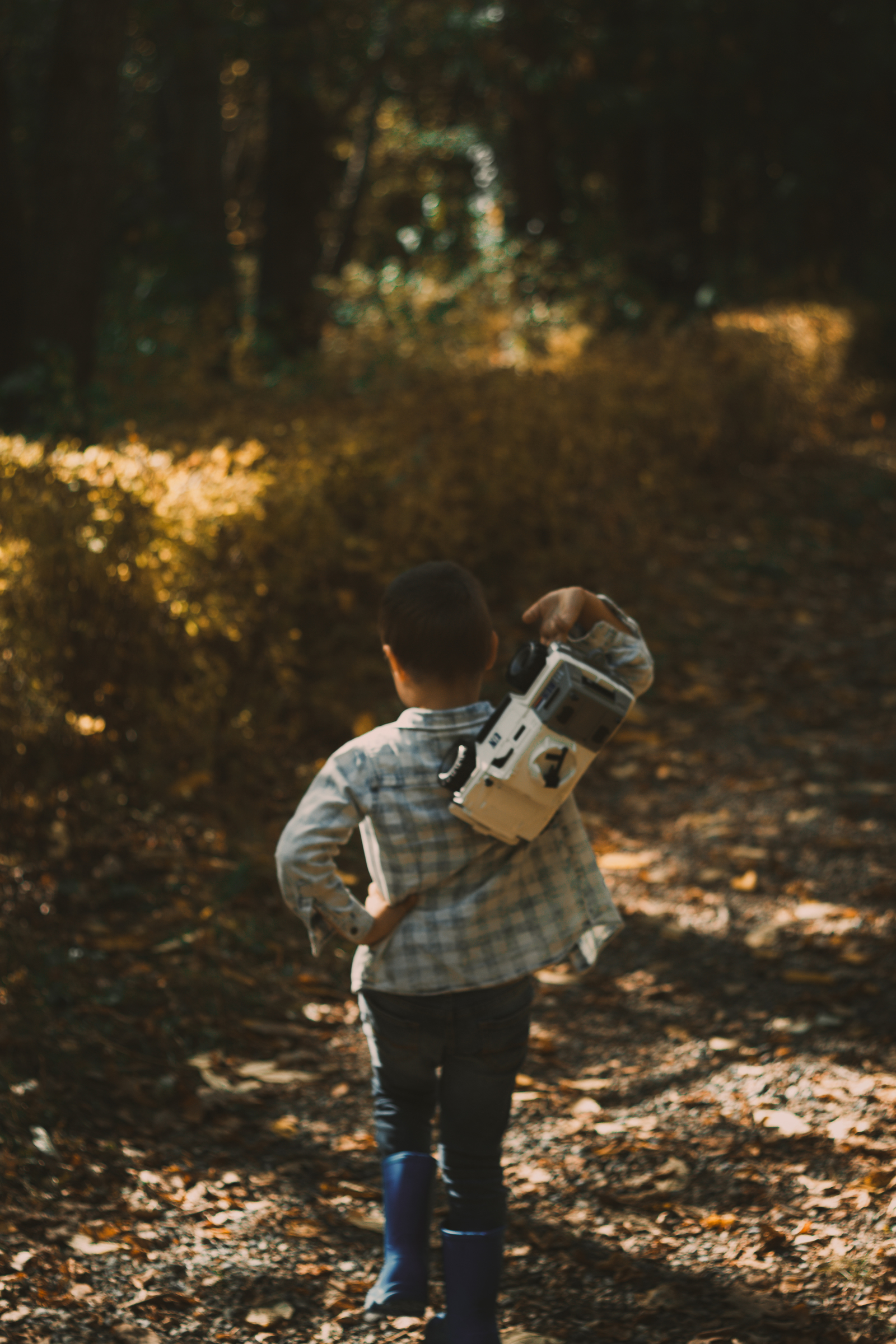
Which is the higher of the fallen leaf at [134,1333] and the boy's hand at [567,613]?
the boy's hand at [567,613]

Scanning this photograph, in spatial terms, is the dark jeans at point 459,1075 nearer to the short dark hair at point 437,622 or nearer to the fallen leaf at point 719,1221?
the short dark hair at point 437,622

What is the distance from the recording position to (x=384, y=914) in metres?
2.22

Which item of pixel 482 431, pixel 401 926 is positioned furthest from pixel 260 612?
pixel 401 926

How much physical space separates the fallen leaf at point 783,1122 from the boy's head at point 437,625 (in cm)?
165

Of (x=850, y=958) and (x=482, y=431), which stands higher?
(x=482, y=431)

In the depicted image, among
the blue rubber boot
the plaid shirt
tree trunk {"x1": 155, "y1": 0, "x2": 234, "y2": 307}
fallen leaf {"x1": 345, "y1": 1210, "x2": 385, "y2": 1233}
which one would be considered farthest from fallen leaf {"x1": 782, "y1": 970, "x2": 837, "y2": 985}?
tree trunk {"x1": 155, "y1": 0, "x2": 234, "y2": 307}

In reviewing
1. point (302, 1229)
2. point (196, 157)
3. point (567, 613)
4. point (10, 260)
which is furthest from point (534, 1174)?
point (196, 157)

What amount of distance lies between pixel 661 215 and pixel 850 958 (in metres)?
12.2

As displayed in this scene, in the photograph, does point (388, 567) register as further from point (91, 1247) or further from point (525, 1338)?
point (525, 1338)

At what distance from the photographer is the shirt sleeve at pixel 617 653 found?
2.29 metres

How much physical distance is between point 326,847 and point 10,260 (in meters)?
5.81

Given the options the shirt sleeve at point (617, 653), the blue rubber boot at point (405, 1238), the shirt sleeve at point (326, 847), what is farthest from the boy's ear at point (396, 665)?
the blue rubber boot at point (405, 1238)

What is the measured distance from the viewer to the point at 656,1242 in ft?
9.00

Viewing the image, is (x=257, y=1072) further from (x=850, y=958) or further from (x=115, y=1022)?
(x=850, y=958)
